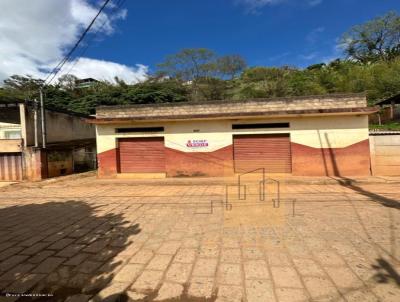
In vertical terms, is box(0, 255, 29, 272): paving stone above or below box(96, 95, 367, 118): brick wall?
below

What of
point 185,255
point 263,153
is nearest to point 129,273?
point 185,255

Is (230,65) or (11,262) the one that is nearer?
(11,262)

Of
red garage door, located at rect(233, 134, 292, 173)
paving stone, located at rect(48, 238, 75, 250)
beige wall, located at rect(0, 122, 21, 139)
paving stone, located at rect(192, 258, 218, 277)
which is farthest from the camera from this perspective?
beige wall, located at rect(0, 122, 21, 139)

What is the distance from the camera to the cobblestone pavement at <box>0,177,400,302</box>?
2980mm

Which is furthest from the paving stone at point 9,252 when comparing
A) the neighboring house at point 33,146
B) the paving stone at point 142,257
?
the neighboring house at point 33,146

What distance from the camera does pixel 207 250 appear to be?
13.2ft

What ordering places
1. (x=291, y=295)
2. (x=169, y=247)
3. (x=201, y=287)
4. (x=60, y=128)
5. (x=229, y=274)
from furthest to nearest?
(x=60, y=128) → (x=169, y=247) → (x=229, y=274) → (x=201, y=287) → (x=291, y=295)

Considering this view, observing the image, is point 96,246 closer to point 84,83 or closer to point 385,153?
point 385,153

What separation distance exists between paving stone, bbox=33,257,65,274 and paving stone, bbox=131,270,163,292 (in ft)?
4.62

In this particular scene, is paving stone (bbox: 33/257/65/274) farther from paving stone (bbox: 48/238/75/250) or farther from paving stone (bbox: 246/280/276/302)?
paving stone (bbox: 246/280/276/302)

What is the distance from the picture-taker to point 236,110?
12352 millimetres

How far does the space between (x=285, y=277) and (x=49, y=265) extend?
3434 mm

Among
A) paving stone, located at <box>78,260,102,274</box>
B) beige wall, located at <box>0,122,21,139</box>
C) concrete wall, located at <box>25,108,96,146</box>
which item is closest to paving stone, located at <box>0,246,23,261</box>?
paving stone, located at <box>78,260,102,274</box>

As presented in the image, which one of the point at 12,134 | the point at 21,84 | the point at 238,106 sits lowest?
the point at 12,134
